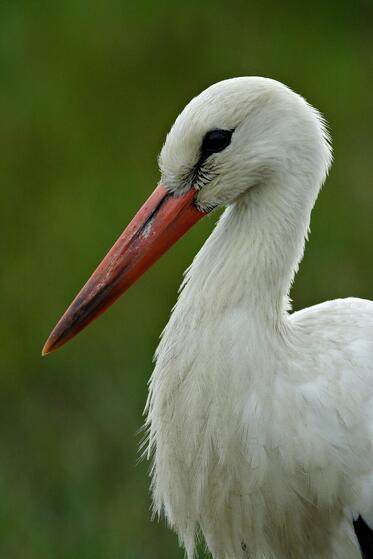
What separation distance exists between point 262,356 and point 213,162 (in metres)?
0.44

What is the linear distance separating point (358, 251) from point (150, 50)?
2.44m

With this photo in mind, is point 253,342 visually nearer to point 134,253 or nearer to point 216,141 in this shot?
point 134,253

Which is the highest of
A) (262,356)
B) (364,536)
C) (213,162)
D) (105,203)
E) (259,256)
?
(105,203)

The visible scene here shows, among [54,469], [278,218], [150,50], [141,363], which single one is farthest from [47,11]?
[278,218]

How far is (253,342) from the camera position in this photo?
329 centimetres

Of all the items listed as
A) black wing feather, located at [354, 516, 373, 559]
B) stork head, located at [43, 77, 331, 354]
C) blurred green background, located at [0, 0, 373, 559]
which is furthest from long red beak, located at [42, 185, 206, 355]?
blurred green background, located at [0, 0, 373, 559]

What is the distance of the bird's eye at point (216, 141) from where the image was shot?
3.21m

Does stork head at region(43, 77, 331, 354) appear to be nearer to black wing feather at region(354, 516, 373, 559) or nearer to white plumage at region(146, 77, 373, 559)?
white plumage at region(146, 77, 373, 559)

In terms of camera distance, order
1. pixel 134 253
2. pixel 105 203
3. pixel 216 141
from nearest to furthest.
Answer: pixel 216 141, pixel 134 253, pixel 105 203

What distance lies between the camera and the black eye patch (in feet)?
10.6

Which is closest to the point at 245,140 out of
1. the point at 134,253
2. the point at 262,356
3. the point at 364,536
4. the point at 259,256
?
the point at 259,256

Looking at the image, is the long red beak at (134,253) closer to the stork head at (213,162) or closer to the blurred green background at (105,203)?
the stork head at (213,162)

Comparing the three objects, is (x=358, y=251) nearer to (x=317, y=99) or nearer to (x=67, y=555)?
(x=317, y=99)

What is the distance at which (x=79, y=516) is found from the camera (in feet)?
16.1
